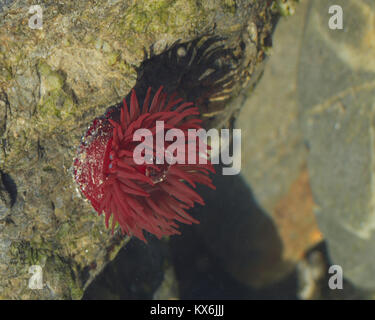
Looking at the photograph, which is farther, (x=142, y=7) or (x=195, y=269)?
(x=195, y=269)

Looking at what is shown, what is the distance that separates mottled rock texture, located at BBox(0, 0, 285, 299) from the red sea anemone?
5.8 inches

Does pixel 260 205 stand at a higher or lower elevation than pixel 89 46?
lower

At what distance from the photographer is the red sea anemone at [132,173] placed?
2.30m

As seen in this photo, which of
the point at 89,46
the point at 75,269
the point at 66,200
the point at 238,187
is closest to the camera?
the point at 89,46

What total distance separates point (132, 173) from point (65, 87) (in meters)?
0.78

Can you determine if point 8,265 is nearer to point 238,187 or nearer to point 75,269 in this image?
point 75,269

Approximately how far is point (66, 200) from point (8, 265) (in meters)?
0.62

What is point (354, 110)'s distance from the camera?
3855mm

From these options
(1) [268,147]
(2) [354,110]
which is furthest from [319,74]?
(1) [268,147]

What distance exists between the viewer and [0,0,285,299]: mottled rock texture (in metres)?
2.24

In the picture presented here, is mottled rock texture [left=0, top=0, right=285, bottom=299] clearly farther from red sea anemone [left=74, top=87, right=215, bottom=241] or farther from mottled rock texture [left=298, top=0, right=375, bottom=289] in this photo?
mottled rock texture [left=298, top=0, right=375, bottom=289]

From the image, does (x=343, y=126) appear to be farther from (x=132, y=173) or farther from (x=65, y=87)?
(x=65, y=87)

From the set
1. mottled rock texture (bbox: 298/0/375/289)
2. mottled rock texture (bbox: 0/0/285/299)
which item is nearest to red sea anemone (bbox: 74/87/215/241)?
mottled rock texture (bbox: 0/0/285/299)

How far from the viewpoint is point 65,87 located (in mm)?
2354
